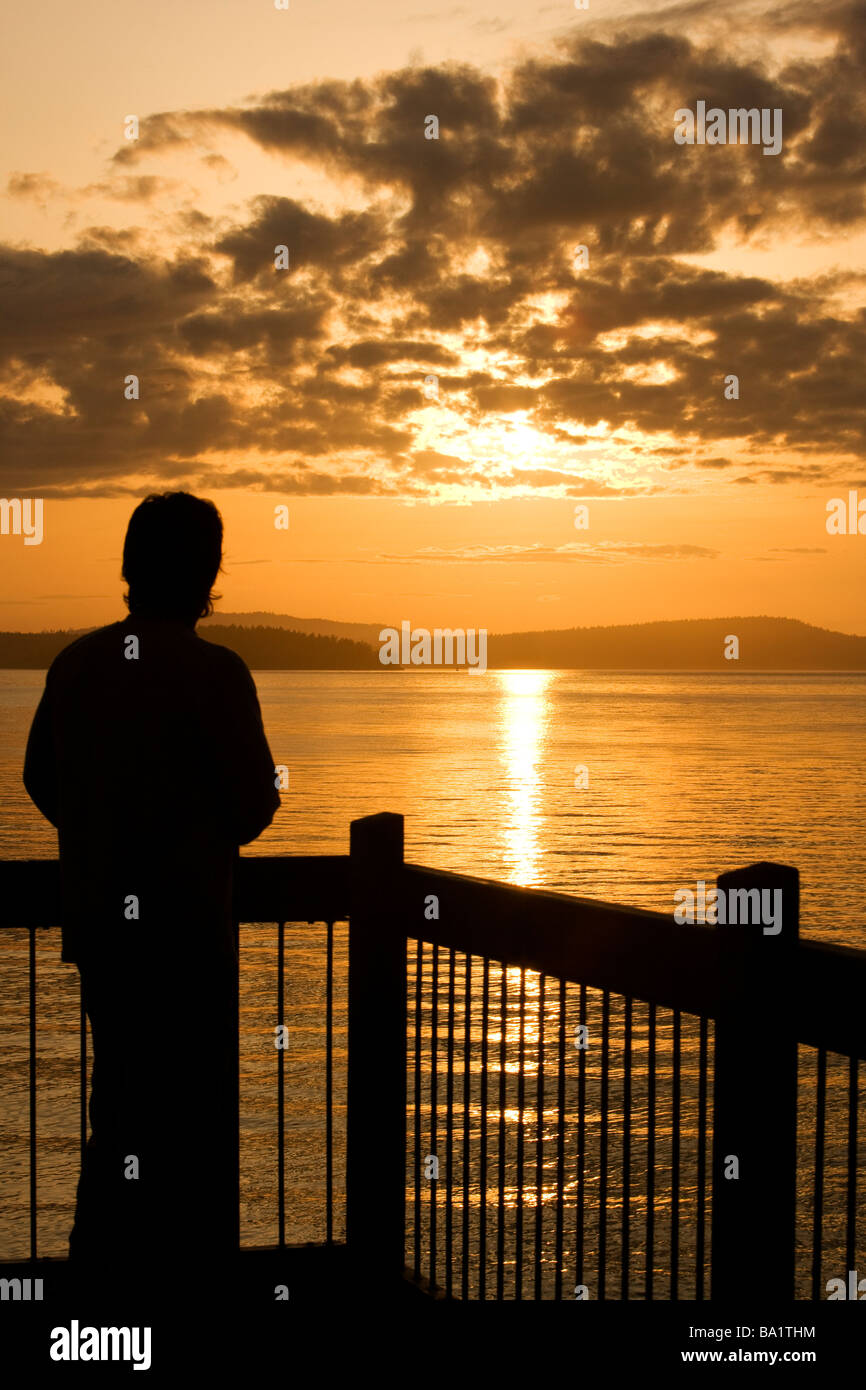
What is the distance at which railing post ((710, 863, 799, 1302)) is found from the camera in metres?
2.73

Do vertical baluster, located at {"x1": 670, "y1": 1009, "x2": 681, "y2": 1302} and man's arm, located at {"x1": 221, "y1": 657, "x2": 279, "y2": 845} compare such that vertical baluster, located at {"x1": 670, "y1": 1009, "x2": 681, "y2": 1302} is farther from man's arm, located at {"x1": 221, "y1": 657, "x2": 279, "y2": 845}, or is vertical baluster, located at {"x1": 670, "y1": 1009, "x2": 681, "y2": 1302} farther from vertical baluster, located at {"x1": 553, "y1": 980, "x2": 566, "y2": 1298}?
man's arm, located at {"x1": 221, "y1": 657, "x2": 279, "y2": 845}

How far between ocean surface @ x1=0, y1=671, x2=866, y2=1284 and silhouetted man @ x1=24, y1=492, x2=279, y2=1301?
1.36 meters

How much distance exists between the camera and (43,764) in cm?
312

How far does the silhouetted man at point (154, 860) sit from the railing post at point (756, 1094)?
1.12 metres

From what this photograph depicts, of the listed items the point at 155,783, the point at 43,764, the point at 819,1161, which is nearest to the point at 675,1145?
the point at 819,1161

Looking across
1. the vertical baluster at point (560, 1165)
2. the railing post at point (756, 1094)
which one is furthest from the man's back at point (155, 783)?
the railing post at point (756, 1094)

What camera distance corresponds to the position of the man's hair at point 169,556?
10.1 ft

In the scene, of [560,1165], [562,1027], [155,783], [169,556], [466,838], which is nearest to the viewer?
[155,783]

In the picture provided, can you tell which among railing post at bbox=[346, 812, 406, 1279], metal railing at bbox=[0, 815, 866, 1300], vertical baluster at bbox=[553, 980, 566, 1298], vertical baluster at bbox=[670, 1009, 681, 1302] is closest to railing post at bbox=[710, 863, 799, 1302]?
metal railing at bbox=[0, 815, 866, 1300]

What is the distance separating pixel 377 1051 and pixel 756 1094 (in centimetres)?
149

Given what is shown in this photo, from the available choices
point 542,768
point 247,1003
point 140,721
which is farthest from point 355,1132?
point 542,768

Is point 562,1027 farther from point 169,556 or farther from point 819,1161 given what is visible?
point 169,556

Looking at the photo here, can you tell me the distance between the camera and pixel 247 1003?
18047 millimetres

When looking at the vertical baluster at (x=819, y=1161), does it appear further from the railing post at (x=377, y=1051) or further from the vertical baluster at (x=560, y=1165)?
the railing post at (x=377, y=1051)
